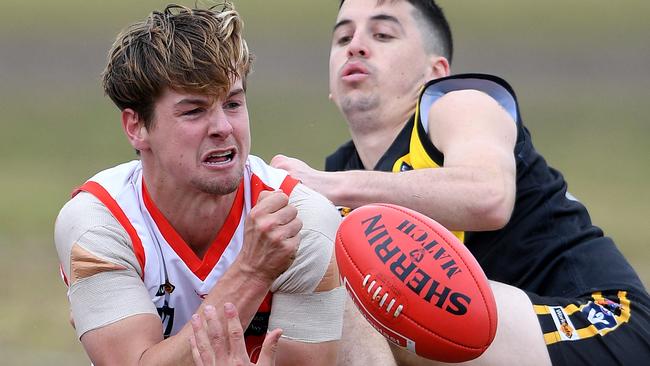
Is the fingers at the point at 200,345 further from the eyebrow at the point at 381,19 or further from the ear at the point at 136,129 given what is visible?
the eyebrow at the point at 381,19

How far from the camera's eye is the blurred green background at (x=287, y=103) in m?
10.9

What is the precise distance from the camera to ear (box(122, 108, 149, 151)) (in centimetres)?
464

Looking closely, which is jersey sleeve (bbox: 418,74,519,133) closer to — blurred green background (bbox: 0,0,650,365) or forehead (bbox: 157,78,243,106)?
forehead (bbox: 157,78,243,106)

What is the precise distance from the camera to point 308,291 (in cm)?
457

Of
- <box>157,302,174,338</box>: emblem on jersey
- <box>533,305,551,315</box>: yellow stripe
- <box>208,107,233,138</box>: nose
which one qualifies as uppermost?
<box>208,107,233,138</box>: nose

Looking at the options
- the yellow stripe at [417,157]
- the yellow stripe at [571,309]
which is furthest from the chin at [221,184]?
the yellow stripe at [571,309]

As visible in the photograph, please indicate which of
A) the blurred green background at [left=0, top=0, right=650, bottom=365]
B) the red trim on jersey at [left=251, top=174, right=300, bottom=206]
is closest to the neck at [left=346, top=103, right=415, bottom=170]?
the red trim on jersey at [left=251, top=174, right=300, bottom=206]

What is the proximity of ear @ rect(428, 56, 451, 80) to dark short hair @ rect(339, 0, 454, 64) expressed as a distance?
0.16ft

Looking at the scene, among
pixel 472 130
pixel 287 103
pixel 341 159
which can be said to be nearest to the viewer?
pixel 472 130

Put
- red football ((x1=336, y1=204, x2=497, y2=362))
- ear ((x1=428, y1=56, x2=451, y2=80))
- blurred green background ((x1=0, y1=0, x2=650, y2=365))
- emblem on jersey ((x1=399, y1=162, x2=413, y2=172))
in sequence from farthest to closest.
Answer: blurred green background ((x1=0, y1=0, x2=650, y2=365)) < ear ((x1=428, y1=56, x2=451, y2=80)) < emblem on jersey ((x1=399, y1=162, x2=413, y2=172)) < red football ((x1=336, y1=204, x2=497, y2=362))

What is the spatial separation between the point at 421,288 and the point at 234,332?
0.68m

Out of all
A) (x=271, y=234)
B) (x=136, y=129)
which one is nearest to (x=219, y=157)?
(x=136, y=129)

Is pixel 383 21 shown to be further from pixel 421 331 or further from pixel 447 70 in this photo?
pixel 421 331

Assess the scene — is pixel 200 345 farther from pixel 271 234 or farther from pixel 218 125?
pixel 218 125
